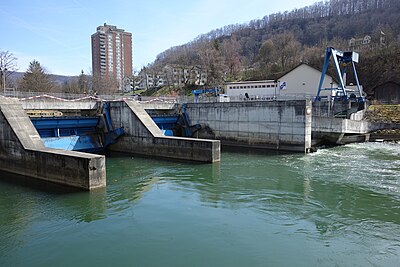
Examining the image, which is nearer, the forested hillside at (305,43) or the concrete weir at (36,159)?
the concrete weir at (36,159)

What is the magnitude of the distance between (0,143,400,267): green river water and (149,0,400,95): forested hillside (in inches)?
1852

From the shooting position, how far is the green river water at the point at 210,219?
736 centimetres

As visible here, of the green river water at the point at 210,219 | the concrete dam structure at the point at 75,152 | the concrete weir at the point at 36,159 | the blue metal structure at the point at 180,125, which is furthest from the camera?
the blue metal structure at the point at 180,125

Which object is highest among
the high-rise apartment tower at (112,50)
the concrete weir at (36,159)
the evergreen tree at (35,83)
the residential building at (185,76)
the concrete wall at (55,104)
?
the high-rise apartment tower at (112,50)

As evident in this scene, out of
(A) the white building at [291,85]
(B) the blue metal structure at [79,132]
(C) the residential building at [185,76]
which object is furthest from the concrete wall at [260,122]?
(C) the residential building at [185,76]

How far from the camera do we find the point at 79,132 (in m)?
22.8

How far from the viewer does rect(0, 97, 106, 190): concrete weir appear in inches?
494

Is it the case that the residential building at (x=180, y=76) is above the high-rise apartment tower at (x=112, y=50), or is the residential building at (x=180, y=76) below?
below

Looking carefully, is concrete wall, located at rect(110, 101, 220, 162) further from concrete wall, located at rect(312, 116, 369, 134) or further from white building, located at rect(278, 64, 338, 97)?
white building, located at rect(278, 64, 338, 97)

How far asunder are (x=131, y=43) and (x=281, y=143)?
15269 centimetres

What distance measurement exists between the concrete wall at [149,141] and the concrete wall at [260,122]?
687 centimetres

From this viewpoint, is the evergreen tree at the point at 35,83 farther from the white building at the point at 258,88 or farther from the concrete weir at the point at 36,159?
the concrete weir at the point at 36,159

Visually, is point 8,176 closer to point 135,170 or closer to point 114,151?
point 135,170

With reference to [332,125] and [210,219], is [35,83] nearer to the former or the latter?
[332,125]
